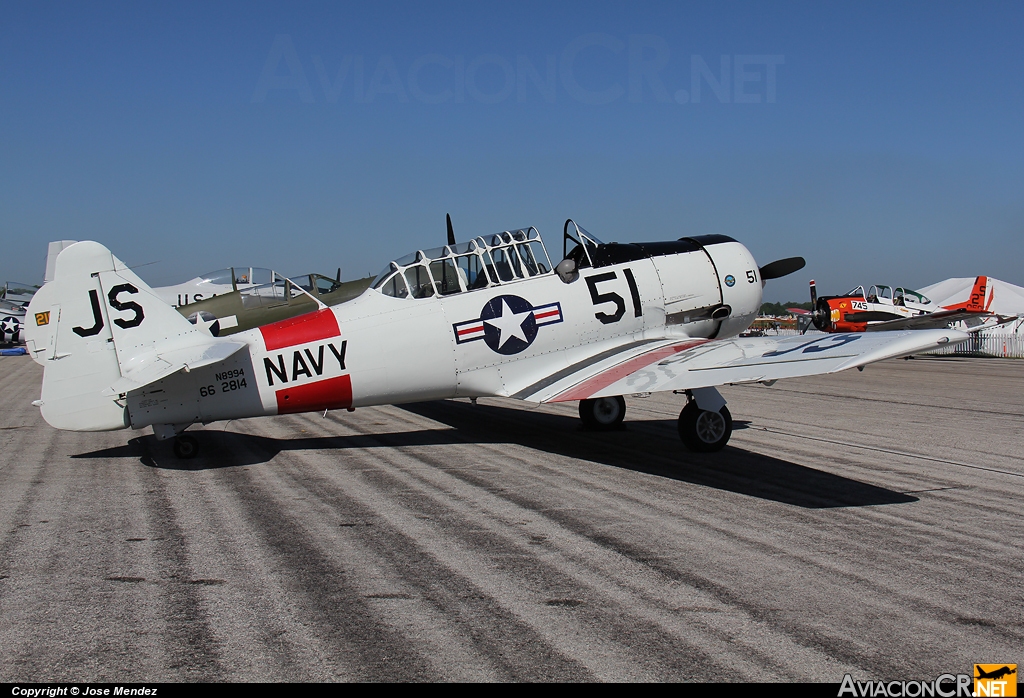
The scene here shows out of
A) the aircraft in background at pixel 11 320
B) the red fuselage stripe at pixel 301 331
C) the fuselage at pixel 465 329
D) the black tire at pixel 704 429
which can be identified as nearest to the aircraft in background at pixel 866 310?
the fuselage at pixel 465 329

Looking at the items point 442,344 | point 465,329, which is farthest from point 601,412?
point 442,344

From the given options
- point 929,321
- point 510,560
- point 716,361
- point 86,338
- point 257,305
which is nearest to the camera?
point 510,560

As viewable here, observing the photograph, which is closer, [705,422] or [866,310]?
[705,422]

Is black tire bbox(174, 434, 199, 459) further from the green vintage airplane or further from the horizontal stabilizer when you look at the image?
the green vintage airplane

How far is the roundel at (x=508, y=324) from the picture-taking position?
8617mm

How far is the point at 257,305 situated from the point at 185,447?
467 cm

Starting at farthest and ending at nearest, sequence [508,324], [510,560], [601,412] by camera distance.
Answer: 1. [601,412]
2. [508,324]
3. [510,560]

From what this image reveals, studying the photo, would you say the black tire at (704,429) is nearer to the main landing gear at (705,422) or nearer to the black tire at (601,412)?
the main landing gear at (705,422)

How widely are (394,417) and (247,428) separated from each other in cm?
235

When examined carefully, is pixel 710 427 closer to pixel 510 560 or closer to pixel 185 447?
pixel 510 560

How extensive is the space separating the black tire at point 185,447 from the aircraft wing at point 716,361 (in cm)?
362

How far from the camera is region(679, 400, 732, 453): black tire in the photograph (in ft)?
27.3

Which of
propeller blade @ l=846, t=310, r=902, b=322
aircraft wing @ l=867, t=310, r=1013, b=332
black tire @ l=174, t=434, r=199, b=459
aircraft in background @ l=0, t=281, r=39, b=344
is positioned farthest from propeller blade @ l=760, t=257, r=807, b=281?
aircraft in background @ l=0, t=281, r=39, b=344

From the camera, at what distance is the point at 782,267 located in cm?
1103
